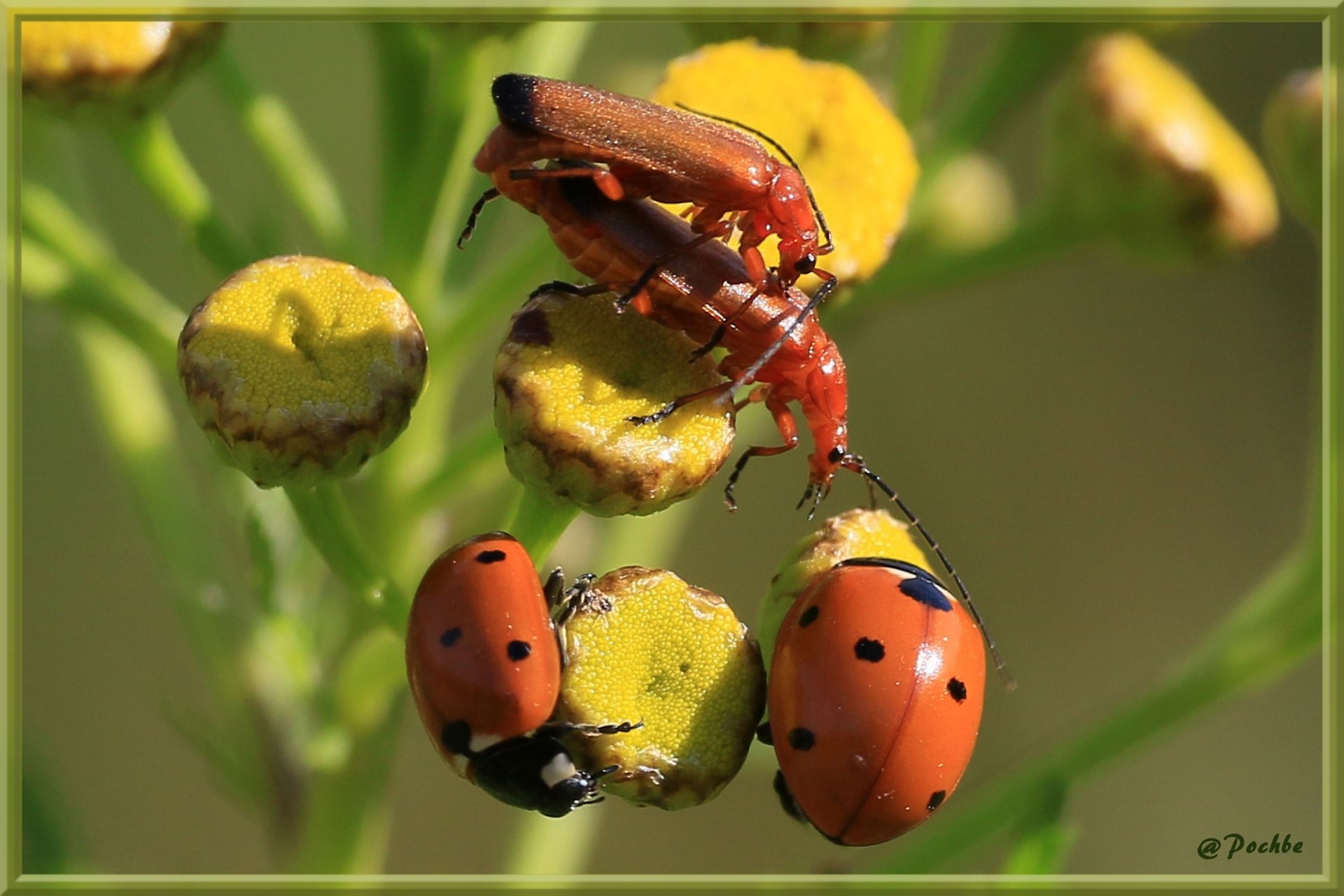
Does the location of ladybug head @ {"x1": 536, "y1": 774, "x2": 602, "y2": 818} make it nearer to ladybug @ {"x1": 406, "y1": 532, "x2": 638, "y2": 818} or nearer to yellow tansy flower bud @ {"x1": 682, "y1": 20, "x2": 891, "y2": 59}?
ladybug @ {"x1": 406, "y1": 532, "x2": 638, "y2": 818}

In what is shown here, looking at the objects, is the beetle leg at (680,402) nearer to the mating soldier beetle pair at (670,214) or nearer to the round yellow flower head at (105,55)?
the mating soldier beetle pair at (670,214)

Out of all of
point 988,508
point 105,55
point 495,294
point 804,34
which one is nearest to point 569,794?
point 495,294

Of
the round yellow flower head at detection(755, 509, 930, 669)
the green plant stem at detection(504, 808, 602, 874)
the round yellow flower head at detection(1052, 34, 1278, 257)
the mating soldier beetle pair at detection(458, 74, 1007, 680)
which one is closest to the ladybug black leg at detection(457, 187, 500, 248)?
the mating soldier beetle pair at detection(458, 74, 1007, 680)

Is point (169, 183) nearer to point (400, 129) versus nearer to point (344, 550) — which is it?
point (400, 129)

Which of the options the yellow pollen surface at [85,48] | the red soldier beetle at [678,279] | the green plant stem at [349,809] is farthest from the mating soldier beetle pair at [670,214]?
the green plant stem at [349,809]

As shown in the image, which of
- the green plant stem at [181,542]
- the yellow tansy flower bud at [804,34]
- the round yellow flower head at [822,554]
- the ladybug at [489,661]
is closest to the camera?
the ladybug at [489,661]

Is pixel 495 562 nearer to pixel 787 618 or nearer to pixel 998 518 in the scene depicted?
pixel 787 618
